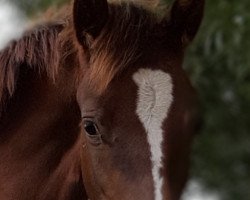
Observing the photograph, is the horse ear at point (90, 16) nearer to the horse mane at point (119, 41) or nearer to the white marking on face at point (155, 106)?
the horse mane at point (119, 41)

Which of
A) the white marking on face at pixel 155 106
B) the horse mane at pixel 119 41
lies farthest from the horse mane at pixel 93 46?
the white marking on face at pixel 155 106

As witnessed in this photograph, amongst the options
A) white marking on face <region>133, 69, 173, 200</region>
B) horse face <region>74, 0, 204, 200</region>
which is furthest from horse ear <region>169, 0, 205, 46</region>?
white marking on face <region>133, 69, 173, 200</region>

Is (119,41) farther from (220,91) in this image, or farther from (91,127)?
(220,91)

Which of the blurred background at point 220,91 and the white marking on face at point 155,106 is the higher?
the white marking on face at point 155,106

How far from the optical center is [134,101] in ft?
15.8

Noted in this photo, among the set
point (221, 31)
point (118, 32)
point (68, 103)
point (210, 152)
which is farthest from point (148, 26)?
point (210, 152)

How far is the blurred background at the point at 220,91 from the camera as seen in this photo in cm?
898

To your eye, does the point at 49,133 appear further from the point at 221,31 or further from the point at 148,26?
the point at 221,31

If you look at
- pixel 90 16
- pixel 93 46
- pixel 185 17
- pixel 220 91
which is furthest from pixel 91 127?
pixel 220 91

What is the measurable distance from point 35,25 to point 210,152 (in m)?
9.42

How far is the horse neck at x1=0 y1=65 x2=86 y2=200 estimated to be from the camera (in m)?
5.24

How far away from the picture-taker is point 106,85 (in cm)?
490

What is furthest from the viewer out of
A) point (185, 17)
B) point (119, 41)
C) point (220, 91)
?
point (220, 91)

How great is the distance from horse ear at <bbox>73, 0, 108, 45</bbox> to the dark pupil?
0.42 m
